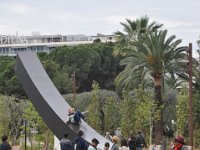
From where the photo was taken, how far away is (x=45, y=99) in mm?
22031

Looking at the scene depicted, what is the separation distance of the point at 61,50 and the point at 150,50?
3973 cm

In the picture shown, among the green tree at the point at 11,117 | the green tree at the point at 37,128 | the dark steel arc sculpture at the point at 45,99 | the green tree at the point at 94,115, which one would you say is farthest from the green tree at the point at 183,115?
the dark steel arc sculpture at the point at 45,99

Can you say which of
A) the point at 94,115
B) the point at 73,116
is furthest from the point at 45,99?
the point at 94,115

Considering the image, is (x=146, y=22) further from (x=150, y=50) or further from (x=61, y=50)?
(x=61, y=50)

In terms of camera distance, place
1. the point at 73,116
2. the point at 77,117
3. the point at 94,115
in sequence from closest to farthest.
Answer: the point at 73,116
the point at 77,117
the point at 94,115

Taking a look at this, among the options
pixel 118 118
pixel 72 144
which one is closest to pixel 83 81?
pixel 118 118

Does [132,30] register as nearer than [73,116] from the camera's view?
No

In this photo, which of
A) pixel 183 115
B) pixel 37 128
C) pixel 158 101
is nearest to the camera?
pixel 183 115

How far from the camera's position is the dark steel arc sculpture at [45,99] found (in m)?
21.4

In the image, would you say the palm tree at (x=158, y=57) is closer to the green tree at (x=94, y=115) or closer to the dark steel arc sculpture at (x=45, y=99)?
the green tree at (x=94, y=115)

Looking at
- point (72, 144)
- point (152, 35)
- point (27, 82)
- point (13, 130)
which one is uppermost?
point (152, 35)

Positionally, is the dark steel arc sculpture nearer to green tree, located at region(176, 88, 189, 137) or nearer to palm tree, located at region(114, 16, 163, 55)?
green tree, located at region(176, 88, 189, 137)

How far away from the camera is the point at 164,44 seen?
123 ft

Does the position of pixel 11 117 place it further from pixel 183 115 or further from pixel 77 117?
pixel 77 117
